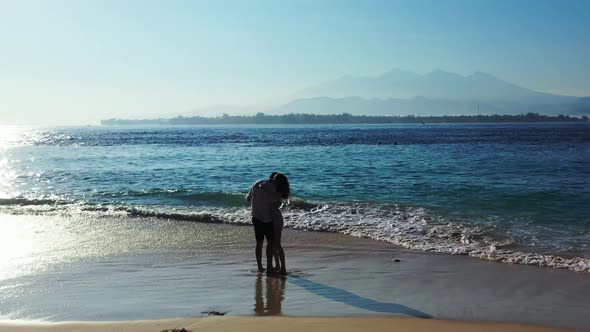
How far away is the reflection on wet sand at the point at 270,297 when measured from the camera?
258 inches

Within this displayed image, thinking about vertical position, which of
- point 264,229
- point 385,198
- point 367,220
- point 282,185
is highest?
point 282,185

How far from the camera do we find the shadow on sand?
655 cm

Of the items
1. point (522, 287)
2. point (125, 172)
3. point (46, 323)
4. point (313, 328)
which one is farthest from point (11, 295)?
point (125, 172)

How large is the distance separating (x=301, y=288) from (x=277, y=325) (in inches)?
69.5

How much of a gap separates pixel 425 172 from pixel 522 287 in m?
17.5

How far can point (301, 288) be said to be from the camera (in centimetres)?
768

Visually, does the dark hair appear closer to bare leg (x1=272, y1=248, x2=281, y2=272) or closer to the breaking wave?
bare leg (x1=272, y1=248, x2=281, y2=272)

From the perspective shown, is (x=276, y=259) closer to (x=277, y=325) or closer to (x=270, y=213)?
(x=270, y=213)

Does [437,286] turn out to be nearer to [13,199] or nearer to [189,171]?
[13,199]

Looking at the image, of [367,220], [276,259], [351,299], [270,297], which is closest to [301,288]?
[270,297]

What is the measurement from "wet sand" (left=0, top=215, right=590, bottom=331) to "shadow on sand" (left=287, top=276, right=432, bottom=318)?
1 centimetres

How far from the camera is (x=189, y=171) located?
1100 inches

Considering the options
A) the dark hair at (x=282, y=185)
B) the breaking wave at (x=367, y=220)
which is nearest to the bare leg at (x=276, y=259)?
the dark hair at (x=282, y=185)

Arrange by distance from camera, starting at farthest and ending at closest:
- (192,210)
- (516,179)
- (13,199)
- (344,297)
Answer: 1. (516,179)
2. (13,199)
3. (192,210)
4. (344,297)
